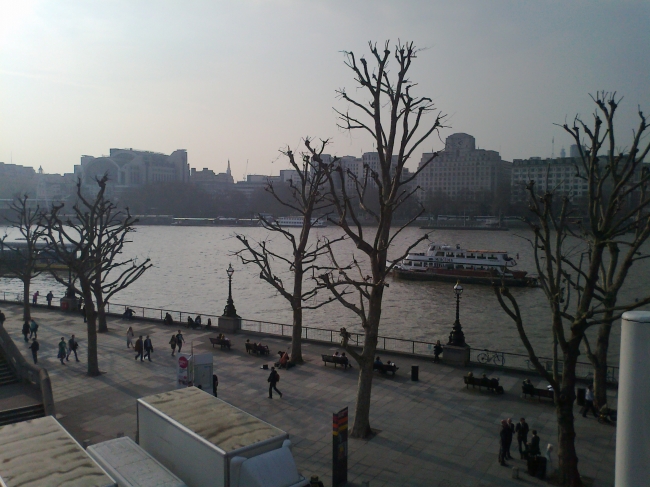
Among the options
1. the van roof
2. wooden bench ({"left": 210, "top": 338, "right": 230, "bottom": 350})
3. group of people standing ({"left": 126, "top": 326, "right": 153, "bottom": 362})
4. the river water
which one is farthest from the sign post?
the river water

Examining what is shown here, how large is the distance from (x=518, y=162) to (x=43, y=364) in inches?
6538

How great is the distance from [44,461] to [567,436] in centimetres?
904

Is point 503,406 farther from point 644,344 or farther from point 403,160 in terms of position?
point 644,344

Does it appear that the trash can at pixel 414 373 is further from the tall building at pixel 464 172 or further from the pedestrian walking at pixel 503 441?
the tall building at pixel 464 172

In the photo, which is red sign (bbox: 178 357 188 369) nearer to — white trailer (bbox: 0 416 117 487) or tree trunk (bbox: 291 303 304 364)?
tree trunk (bbox: 291 303 304 364)

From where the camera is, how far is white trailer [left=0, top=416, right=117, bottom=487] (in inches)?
296

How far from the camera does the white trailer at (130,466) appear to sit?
27.3 feet

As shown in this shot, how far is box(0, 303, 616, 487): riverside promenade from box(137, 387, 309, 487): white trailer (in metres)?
2.61

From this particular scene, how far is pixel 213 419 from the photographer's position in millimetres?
9141

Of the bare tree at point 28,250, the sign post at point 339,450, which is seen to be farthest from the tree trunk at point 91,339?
the sign post at point 339,450

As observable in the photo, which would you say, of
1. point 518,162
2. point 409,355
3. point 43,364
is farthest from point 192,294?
point 518,162

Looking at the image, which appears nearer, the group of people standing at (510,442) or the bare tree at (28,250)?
the group of people standing at (510,442)

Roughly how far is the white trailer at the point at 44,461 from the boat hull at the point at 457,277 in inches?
1760

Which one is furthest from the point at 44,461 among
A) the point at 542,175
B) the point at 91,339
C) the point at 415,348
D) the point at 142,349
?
the point at 542,175
